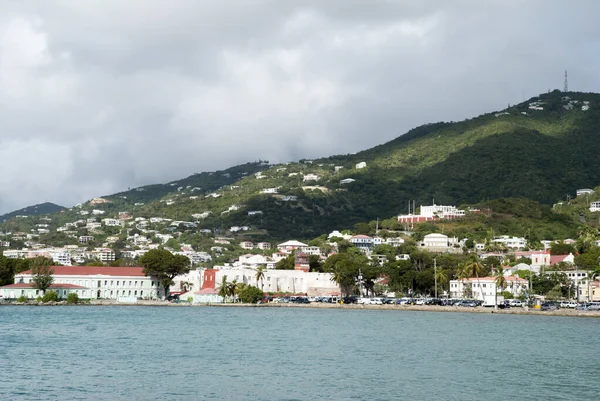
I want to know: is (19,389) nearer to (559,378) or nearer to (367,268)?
(559,378)

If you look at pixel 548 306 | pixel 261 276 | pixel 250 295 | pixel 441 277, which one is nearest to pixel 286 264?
pixel 261 276

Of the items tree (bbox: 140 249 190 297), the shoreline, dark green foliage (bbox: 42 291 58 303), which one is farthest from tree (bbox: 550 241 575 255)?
dark green foliage (bbox: 42 291 58 303)

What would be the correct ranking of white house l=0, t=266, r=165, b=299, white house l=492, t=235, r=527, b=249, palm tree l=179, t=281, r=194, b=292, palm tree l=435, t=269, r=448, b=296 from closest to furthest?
white house l=0, t=266, r=165, b=299, palm tree l=435, t=269, r=448, b=296, palm tree l=179, t=281, r=194, b=292, white house l=492, t=235, r=527, b=249

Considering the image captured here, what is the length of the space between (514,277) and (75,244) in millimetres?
120357

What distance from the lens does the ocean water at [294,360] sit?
29.3 meters

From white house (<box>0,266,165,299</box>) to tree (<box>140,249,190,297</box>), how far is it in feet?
5.30

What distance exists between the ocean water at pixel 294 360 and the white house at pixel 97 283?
1315 inches

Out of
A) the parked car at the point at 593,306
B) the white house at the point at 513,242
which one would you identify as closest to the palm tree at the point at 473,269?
the parked car at the point at 593,306

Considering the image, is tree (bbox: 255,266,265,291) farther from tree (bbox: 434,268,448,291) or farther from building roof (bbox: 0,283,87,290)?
tree (bbox: 434,268,448,291)

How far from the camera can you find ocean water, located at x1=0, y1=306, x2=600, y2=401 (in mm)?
29312

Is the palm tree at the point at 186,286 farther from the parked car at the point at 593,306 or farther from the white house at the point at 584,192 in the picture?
the white house at the point at 584,192

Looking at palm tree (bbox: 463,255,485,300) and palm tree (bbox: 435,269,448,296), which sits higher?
palm tree (bbox: 463,255,485,300)

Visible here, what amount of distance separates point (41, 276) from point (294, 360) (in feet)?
211

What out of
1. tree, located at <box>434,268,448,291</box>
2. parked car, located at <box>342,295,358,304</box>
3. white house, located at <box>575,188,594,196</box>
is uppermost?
white house, located at <box>575,188,594,196</box>
